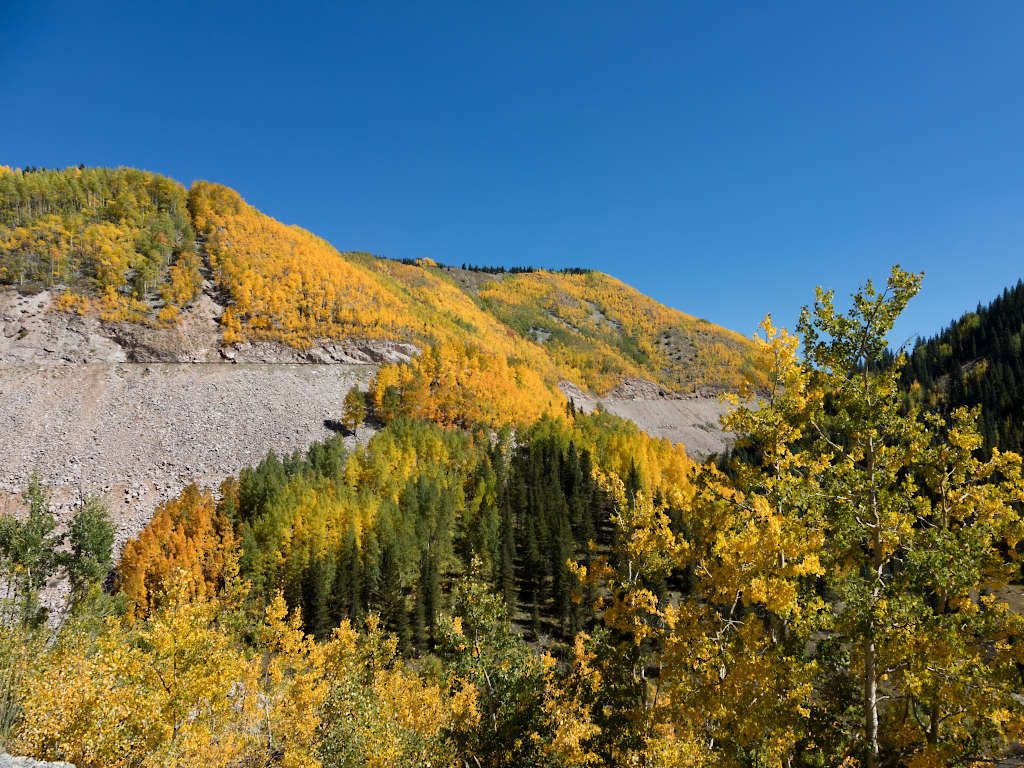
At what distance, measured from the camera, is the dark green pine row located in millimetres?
57375

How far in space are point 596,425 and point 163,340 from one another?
349 ft

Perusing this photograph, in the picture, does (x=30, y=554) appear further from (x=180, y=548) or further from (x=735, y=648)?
(x=735, y=648)

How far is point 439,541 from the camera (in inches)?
2751

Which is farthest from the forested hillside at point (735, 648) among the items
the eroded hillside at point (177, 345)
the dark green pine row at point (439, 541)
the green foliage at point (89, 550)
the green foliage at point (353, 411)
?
the green foliage at point (353, 411)

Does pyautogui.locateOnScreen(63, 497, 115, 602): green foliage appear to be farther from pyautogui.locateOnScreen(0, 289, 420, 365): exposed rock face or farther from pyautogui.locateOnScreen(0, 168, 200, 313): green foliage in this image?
pyautogui.locateOnScreen(0, 168, 200, 313): green foliage

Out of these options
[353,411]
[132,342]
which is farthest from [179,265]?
[353,411]

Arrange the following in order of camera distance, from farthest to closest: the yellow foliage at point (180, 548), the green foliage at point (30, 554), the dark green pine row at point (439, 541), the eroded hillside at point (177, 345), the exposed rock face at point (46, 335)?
the exposed rock face at point (46, 335) < the eroded hillside at point (177, 345) < the dark green pine row at point (439, 541) < the yellow foliage at point (180, 548) < the green foliage at point (30, 554)

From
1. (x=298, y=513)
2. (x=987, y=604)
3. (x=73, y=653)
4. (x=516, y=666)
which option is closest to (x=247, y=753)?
(x=73, y=653)

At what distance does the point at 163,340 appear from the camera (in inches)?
3895

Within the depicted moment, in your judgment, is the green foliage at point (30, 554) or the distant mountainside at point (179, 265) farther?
the distant mountainside at point (179, 265)

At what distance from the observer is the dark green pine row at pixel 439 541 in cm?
5738

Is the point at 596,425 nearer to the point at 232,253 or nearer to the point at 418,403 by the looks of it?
the point at 418,403

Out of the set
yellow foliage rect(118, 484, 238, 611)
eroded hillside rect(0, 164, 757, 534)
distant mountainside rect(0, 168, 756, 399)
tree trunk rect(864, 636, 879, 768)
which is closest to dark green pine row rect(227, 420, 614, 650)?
yellow foliage rect(118, 484, 238, 611)

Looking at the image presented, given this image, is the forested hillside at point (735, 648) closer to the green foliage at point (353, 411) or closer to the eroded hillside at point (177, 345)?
the eroded hillside at point (177, 345)
